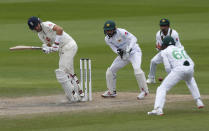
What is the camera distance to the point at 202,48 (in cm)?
2183

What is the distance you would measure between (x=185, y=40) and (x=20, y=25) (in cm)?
887

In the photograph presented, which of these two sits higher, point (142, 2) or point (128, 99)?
point (142, 2)

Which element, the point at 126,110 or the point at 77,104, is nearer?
the point at 126,110

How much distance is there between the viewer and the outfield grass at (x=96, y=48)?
10461mm

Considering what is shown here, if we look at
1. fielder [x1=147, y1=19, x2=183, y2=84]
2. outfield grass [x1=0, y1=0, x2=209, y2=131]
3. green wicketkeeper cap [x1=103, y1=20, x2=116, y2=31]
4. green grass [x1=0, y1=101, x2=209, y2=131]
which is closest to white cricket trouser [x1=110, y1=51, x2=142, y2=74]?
green wicketkeeper cap [x1=103, y1=20, x2=116, y2=31]

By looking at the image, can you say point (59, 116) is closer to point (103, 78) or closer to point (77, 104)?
point (77, 104)

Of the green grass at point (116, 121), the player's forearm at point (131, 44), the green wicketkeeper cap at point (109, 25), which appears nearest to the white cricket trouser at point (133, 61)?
the player's forearm at point (131, 44)

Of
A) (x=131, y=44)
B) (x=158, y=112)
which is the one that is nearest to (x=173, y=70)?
(x=158, y=112)

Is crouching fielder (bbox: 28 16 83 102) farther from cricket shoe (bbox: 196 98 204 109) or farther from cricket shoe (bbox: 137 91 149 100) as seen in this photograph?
cricket shoe (bbox: 196 98 204 109)

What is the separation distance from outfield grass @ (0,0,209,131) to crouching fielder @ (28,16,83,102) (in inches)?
55.6

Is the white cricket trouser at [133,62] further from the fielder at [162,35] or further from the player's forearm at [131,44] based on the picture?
the fielder at [162,35]

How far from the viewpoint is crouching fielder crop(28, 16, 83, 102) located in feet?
40.6

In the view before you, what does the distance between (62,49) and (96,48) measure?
9654 mm

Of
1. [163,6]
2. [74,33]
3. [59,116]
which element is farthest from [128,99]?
[163,6]
